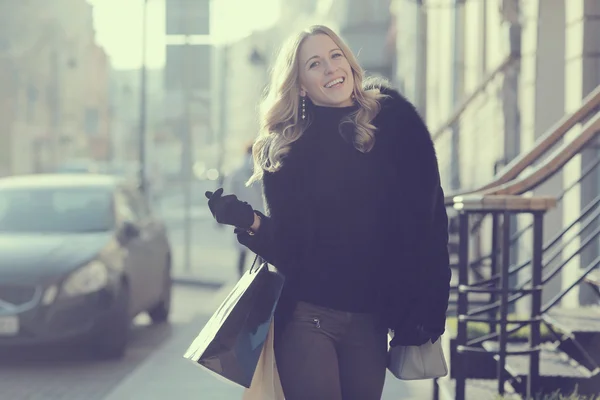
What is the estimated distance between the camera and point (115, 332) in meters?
8.70

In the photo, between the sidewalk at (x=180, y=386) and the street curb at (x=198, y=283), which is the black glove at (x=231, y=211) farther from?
the street curb at (x=198, y=283)

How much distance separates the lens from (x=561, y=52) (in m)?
9.33

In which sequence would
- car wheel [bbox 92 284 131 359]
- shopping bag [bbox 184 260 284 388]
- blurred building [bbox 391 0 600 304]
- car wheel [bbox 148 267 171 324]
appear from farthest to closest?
car wheel [bbox 148 267 171 324] < car wheel [bbox 92 284 131 359] < blurred building [bbox 391 0 600 304] < shopping bag [bbox 184 260 284 388]

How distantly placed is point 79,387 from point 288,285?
15.5 ft

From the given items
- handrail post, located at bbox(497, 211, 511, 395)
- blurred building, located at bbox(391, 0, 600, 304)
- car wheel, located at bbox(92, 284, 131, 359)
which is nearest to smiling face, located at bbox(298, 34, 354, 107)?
handrail post, located at bbox(497, 211, 511, 395)

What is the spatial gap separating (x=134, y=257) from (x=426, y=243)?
20.7ft

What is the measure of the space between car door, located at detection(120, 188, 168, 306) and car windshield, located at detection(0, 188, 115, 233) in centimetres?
56

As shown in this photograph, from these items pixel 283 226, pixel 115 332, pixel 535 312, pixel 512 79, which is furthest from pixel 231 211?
pixel 512 79

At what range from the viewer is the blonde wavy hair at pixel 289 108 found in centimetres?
348

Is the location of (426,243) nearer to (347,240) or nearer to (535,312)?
(347,240)

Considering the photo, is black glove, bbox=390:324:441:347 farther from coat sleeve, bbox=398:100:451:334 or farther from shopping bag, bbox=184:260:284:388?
shopping bag, bbox=184:260:284:388

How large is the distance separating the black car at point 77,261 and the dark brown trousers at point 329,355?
5.20m

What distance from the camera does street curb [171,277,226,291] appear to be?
50.0 ft

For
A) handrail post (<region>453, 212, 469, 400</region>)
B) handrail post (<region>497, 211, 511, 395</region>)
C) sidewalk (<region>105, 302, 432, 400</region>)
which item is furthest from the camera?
sidewalk (<region>105, 302, 432, 400</region>)
